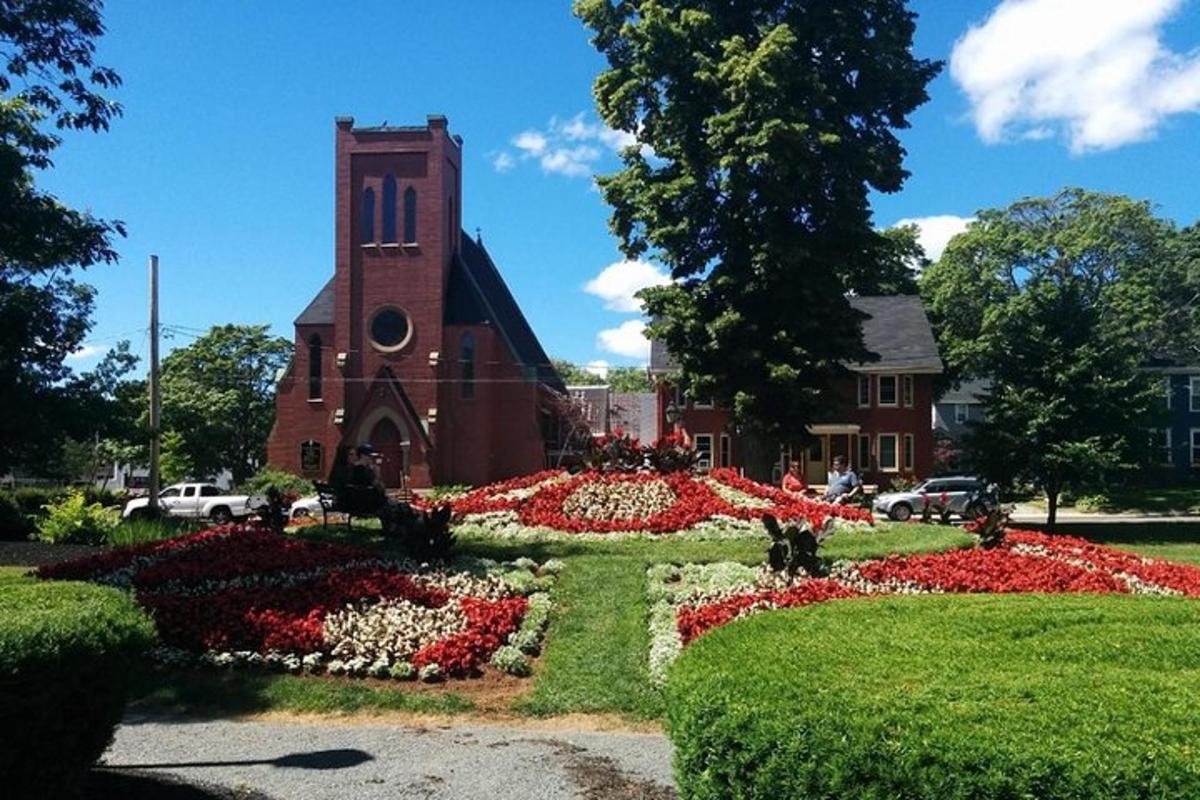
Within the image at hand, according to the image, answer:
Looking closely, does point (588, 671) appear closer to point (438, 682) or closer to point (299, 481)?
point (438, 682)

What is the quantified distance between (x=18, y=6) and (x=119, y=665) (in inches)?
498

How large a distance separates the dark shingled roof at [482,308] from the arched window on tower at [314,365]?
93cm

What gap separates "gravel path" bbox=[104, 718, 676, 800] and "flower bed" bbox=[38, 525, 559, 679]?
A: 132 cm

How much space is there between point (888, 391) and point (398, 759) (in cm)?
4163

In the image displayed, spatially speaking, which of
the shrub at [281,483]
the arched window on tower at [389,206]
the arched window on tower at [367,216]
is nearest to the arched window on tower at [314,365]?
the shrub at [281,483]

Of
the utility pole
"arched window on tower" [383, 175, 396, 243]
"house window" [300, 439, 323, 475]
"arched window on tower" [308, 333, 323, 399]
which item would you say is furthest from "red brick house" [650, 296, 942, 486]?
the utility pole

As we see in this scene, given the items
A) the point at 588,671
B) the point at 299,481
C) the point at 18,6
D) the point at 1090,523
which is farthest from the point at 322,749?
the point at 299,481

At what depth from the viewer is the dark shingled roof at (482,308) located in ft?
151

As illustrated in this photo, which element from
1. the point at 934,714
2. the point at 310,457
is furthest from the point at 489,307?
the point at 934,714

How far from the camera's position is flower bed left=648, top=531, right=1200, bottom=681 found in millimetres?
9727

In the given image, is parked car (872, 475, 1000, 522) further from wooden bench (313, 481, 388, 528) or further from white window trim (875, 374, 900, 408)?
wooden bench (313, 481, 388, 528)

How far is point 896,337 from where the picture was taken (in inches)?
1832

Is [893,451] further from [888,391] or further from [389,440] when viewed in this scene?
[389,440]

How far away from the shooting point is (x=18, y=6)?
13.9m
